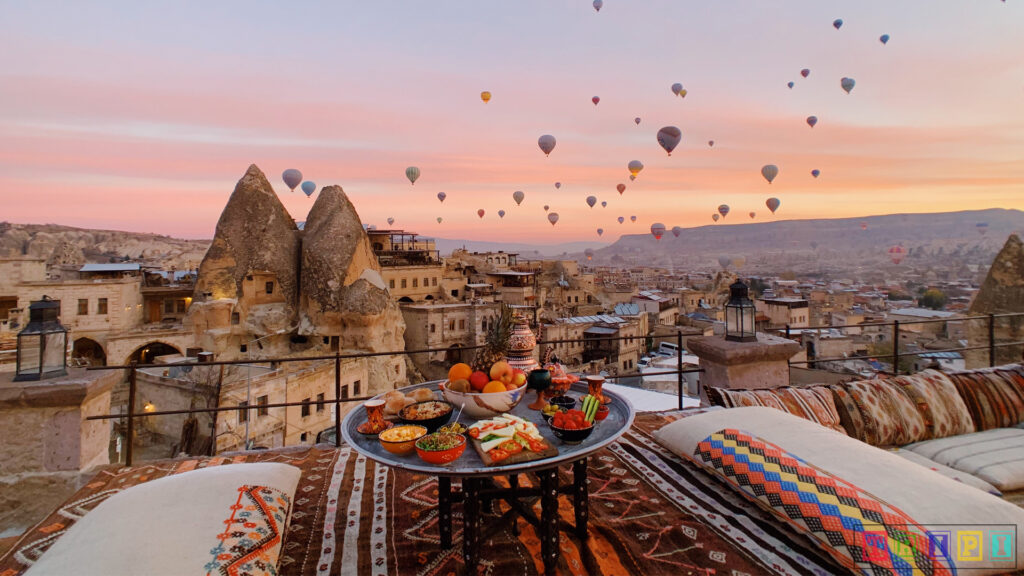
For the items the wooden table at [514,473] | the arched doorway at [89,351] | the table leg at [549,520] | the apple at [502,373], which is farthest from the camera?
the arched doorway at [89,351]

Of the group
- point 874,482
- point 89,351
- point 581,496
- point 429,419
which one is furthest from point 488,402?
point 89,351

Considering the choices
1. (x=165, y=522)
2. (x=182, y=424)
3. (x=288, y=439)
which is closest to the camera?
(x=165, y=522)

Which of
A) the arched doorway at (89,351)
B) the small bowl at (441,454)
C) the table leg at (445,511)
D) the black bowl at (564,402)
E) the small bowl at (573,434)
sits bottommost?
the arched doorway at (89,351)

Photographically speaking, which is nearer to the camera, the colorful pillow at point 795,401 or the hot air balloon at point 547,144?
the colorful pillow at point 795,401

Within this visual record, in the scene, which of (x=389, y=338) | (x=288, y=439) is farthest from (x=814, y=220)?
(x=288, y=439)

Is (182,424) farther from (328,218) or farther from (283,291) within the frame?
(328,218)

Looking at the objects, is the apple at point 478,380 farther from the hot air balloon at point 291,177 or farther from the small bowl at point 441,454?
the hot air balloon at point 291,177

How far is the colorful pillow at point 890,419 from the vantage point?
12.8 ft

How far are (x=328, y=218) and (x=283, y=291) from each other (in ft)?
17.2

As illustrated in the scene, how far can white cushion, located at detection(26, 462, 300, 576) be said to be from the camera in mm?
1823

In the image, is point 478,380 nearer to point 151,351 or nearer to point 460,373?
point 460,373

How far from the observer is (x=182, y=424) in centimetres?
1620

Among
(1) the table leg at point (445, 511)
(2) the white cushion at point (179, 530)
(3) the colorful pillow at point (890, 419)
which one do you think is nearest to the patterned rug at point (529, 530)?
(1) the table leg at point (445, 511)

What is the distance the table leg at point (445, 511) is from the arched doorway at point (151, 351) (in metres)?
31.6
